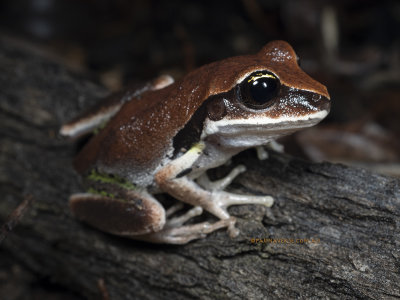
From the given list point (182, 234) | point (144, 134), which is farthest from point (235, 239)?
point (144, 134)

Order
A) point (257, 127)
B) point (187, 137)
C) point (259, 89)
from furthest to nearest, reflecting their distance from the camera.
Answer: point (187, 137), point (257, 127), point (259, 89)

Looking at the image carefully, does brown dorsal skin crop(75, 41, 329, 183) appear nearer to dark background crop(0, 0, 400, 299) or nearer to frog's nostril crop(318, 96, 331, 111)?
frog's nostril crop(318, 96, 331, 111)

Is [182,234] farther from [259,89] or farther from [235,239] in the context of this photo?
[259,89]

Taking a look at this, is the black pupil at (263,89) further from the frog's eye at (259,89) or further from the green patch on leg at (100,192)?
the green patch on leg at (100,192)

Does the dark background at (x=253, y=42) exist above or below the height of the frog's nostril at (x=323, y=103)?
above

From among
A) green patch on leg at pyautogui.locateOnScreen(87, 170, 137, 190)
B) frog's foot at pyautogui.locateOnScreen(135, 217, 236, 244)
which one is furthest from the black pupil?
green patch on leg at pyautogui.locateOnScreen(87, 170, 137, 190)

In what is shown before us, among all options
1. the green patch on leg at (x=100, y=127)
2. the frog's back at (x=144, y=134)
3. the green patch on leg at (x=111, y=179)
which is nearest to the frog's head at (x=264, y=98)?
the frog's back at (x=144, y=134)
